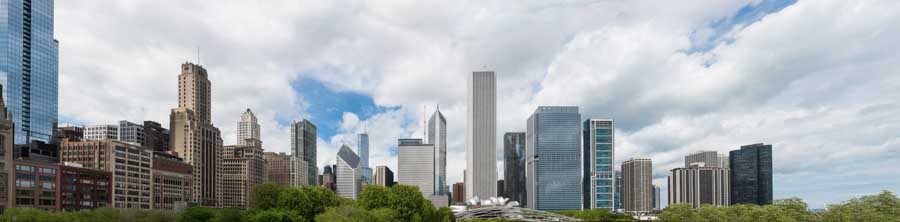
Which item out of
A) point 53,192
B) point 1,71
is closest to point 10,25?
point 1,71

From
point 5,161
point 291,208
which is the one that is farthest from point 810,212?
point 5,161

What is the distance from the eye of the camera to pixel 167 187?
198250 mm

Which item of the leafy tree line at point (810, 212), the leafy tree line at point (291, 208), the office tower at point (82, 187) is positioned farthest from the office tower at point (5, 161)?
the leafy tree line at point (810, 212)

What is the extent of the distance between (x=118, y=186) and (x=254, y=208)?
9496 centimetres

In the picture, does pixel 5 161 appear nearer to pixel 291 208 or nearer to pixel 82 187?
pixel 82 187

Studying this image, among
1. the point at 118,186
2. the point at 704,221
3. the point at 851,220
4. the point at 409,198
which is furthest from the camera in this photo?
the point at 118,186

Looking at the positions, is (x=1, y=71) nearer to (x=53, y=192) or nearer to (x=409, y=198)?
(x=53, y=192)

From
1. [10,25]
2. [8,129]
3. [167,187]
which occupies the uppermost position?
[10,25]

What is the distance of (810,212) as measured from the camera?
95.1 m

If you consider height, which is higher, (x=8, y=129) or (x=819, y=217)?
(x=8, y=129)

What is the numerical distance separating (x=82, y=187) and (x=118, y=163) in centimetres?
2251

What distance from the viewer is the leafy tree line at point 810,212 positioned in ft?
262

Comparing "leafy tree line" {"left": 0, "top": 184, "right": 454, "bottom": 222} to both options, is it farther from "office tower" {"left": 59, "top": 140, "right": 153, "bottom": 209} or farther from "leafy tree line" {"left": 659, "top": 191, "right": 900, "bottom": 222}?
"office tower" {"left": 59, "top": 140, "right": 153, "bottom": 209}

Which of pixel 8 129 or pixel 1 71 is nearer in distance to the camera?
pixel 8 129
